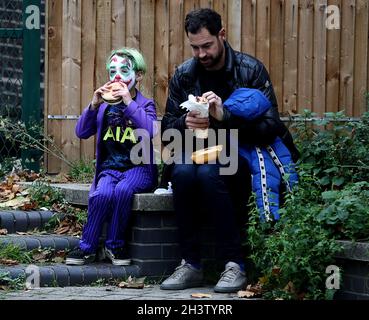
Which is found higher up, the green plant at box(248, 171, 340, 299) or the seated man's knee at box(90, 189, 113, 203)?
the seated man's knee at box(90, 189, 113, 203)

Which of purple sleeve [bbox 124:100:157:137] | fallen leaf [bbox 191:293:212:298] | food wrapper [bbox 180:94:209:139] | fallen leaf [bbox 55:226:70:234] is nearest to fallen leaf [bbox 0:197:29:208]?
fallen leaf [bbox 55:226:70:234]

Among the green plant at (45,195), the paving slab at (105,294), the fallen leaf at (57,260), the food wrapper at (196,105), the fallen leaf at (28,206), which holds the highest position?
the food wrapper at (196,105)

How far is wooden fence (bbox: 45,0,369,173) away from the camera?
379 inches

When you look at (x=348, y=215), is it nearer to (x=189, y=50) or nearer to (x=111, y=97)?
(x=111, y=97)

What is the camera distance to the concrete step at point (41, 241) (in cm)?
739

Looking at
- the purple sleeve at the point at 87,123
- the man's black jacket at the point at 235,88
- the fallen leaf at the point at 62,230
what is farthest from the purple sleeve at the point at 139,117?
the fallen leaf at the point at 62,230

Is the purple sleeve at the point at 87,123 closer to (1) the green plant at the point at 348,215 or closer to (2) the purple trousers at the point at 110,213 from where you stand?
(2) the purple trousers at the point at 110,213

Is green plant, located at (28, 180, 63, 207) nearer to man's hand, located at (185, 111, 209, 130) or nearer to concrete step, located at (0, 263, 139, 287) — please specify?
concrete step, located at (0, 263, 139, 287)

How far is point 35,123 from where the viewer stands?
31.7ft

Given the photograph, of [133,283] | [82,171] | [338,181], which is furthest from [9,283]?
[82,171]

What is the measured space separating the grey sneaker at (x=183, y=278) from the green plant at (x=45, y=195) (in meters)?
1.65

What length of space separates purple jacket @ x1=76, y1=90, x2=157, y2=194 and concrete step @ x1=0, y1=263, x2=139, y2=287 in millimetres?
617

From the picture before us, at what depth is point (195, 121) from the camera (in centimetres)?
699
